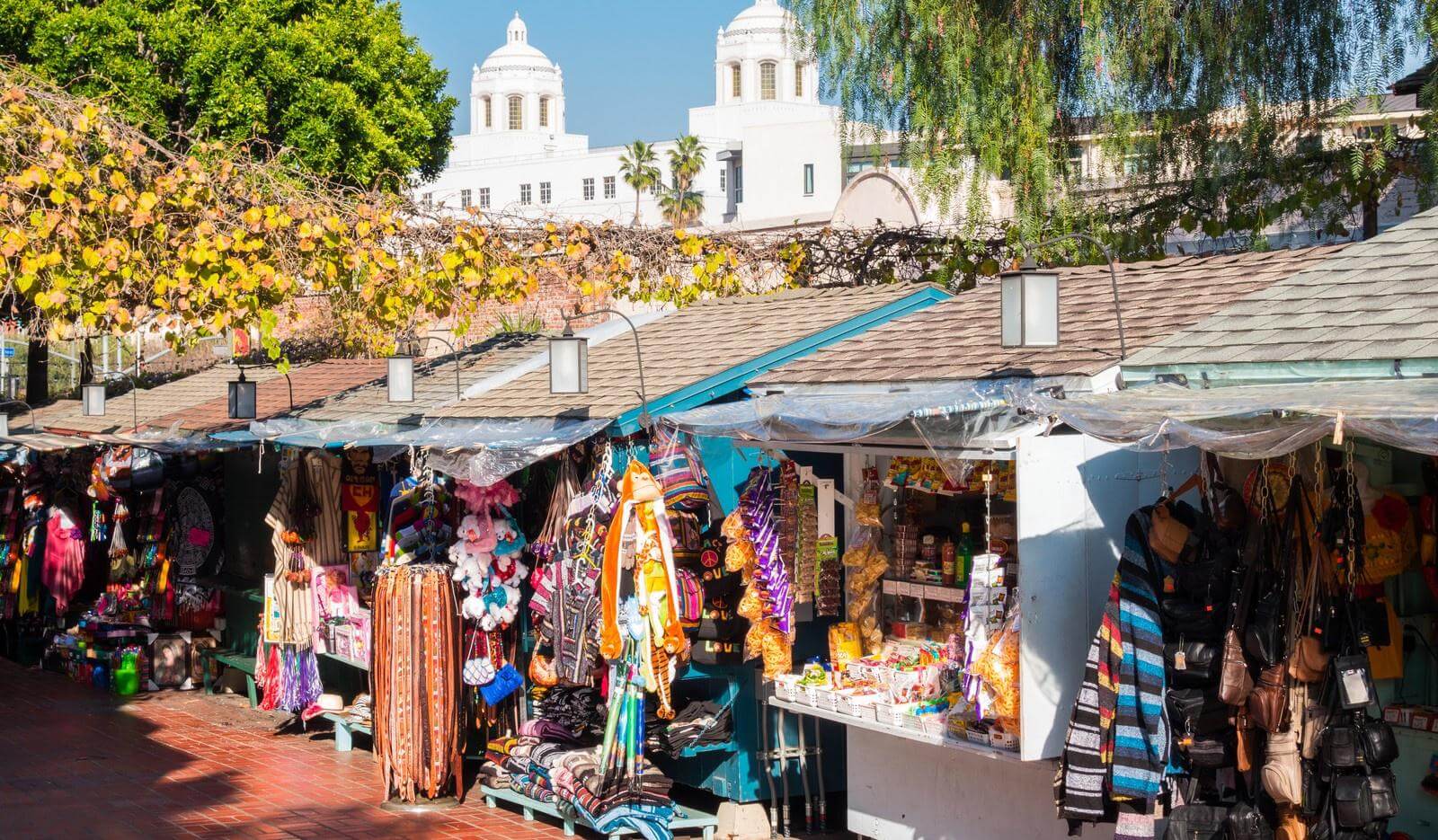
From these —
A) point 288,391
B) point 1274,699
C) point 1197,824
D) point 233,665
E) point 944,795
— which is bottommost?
point 233,665

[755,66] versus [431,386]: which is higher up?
[755,66]

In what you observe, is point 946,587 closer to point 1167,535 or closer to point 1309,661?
point 1167,535

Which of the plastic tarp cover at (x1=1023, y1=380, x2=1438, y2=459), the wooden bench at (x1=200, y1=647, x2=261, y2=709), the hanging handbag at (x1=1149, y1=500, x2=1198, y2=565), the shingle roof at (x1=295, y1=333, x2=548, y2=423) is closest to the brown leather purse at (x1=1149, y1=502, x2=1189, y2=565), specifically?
the hanging handbag at (x1=1149, y1=500, x2=1198, y2=565)

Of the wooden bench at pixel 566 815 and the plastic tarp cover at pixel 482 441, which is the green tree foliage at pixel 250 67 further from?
the wooden bench at pixel 566 815

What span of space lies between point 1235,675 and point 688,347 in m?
5.19

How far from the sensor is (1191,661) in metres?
6.22

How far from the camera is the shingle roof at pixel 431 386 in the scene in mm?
12164

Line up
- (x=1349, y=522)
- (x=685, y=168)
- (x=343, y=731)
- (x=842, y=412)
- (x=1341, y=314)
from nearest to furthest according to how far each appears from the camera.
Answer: (x=1349, y=522)
(x=1341, y=314)
(x=842, y=412)
(x=343, y=731)
(x=685, y=168)

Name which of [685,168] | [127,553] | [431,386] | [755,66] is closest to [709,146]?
[685,168]

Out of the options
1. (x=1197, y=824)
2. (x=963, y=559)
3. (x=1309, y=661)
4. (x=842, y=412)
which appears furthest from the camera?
(x=963, y=559)

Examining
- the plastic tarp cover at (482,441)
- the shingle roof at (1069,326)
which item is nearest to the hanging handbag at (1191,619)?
the shingle roof at (1069,326)

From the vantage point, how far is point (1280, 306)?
292 inches

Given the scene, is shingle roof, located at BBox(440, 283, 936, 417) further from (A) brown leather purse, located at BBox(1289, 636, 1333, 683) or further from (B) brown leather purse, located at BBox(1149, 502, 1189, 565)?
(A) brown leather purse, located at BBox(1289, 636, 1333, 683)

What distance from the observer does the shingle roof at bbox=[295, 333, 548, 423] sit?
1216 centimetres
